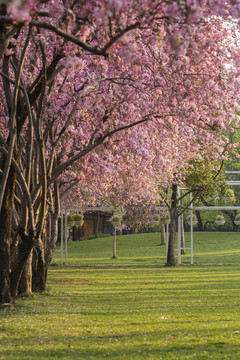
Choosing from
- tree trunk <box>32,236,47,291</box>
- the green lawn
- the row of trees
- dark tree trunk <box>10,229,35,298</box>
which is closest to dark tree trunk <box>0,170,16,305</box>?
the row of trees

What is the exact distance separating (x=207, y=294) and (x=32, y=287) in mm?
4559

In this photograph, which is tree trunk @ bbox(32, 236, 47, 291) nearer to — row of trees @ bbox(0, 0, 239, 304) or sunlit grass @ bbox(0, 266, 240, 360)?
row of trees @ bbox(0, 0, 239, 304)

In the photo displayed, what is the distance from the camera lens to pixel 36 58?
1527cm

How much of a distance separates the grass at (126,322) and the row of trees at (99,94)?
136cm

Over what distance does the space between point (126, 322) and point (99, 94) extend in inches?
269

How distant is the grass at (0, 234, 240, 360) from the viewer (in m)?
8.32

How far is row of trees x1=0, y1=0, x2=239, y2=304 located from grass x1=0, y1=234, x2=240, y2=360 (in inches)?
53.6

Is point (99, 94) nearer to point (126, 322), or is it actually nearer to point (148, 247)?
point (126, 322)

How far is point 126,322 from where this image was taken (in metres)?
11.3

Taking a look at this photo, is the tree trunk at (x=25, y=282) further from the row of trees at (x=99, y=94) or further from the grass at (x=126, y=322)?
the grass at (x=126, y=322)

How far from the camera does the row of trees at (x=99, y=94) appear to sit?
330 inches

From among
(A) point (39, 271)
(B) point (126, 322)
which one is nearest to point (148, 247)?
(A) point (39, 271)

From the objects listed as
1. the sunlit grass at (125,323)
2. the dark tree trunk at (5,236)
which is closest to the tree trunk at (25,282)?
the sunlit grass at (125,323)

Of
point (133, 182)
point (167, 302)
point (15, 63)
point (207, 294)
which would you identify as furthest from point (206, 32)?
point (133, 182)
